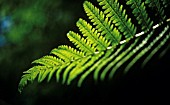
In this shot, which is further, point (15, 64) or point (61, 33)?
point (15, 64)

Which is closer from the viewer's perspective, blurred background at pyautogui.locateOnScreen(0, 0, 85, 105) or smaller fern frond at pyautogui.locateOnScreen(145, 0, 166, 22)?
smaller fern frond at pyautogui.locateOnScreen(145, 0, 166, 22)

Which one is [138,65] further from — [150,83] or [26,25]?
[26,25]

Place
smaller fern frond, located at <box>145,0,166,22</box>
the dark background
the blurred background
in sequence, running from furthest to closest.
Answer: the blurred background → the dark background → smaller fern frond, located at <box>145,0,166,22</box>

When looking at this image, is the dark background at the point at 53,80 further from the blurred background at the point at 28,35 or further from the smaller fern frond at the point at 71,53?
the smaller fern frond at the point at 71,53

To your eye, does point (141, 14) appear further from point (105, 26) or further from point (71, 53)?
point (71, 53)

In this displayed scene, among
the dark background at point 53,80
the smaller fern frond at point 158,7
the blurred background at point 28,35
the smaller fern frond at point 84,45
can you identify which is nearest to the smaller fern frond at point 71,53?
the smaller fern frond at point 84,45

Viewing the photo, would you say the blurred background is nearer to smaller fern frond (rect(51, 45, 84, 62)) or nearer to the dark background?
the dark background

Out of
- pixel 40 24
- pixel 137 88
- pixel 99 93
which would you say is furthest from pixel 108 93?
pixel 40 24

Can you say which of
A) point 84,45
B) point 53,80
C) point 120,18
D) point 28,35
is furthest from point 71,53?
point 28,35

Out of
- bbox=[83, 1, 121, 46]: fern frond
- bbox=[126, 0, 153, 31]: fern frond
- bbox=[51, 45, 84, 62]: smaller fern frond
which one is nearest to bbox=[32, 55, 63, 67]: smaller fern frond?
bbox=[51, 45, 84, 62]: smaller fern frond
